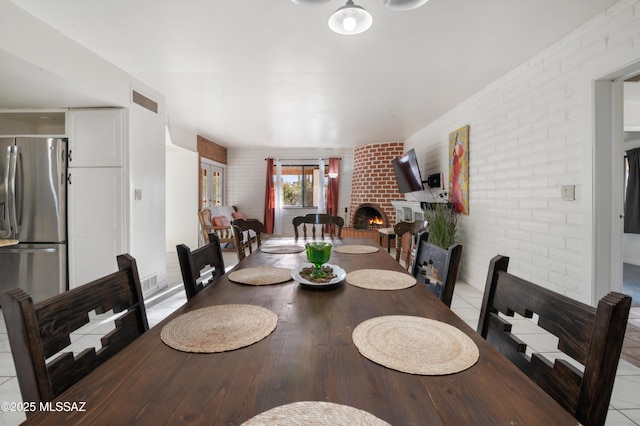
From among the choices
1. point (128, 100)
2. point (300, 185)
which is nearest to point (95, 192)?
point (128, 100)

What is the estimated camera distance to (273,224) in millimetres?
7469

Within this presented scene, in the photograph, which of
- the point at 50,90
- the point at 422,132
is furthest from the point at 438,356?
the point at 422,132

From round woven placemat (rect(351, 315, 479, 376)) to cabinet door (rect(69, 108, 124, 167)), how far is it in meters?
3.19

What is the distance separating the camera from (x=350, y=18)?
5.68ft

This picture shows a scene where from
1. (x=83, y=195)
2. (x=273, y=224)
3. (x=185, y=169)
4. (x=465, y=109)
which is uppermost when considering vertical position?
(x=465, y=109)

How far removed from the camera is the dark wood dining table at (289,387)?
0.49m

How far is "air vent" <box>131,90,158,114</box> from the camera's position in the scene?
3.13 metres

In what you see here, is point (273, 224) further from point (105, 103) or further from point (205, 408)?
point (205, 408)

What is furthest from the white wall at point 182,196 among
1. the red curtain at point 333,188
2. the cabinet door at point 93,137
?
the red curtain at point 333,188

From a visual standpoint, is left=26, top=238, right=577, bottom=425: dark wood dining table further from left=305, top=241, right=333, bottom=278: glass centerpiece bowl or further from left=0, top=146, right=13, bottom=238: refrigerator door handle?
left=0, top=146, right=13, bottom=238: refrigerator door handle

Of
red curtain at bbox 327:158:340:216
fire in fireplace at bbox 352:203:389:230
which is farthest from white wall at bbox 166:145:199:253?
fire in fireplace at bbox 352:203:389:230

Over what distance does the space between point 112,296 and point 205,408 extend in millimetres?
548

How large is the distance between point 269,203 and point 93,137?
4557mm

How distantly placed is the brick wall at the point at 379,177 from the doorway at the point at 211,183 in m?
3.22
